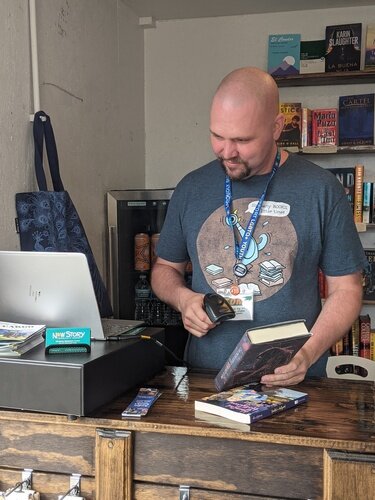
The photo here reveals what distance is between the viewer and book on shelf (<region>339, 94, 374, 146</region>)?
10.5 feet

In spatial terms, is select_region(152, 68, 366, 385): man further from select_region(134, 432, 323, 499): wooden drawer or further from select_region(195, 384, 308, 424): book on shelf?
select_region(134, 432, 323, 499): wooden drawer

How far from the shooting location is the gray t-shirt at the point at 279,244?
1.55 m

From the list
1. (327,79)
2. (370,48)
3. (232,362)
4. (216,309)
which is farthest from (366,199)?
(232,362)

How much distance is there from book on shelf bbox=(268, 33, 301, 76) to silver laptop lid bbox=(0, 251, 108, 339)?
7.86ft

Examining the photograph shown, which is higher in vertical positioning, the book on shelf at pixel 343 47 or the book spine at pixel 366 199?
the book on shelf at pixel 343 47

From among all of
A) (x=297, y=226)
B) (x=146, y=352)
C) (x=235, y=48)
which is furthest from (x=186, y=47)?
(x=146, y=352)

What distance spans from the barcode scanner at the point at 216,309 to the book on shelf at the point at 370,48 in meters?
2.32

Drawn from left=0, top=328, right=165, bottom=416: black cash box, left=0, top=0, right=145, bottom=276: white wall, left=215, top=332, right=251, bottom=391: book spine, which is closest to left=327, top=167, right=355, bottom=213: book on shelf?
left=0, top=0, right=145, bottom=276: white wall

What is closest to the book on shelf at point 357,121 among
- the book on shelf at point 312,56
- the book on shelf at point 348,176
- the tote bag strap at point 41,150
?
the book on shelf at point 348,176

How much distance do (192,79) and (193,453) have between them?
279 cm

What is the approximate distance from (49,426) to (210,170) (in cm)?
87

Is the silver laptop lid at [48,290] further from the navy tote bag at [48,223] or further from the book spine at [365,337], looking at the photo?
the book spine at [365,337]

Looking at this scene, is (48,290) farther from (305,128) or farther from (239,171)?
(305,128)

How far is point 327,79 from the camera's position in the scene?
3.23 metres
